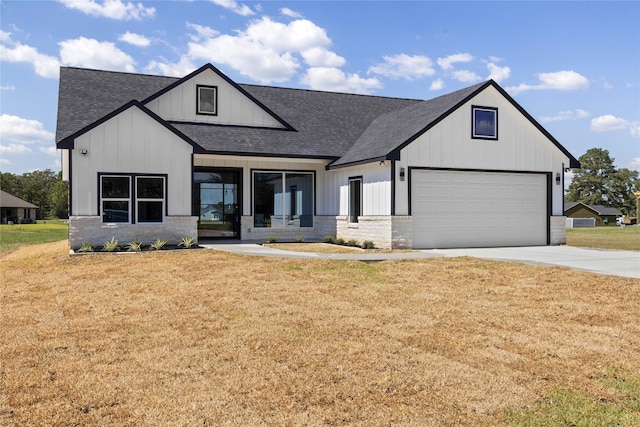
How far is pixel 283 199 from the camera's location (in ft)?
69.5

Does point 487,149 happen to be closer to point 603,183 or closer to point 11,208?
point 11,208

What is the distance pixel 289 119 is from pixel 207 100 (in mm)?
3684

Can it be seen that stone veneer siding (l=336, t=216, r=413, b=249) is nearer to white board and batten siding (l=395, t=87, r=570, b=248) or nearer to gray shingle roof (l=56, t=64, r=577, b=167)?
white board and batten siding (l=395, t=87, r=570, b=248)

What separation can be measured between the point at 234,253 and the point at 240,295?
19.3 feet

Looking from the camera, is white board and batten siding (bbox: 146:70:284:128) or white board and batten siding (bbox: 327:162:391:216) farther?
white board and batten siding (bbox: 146:70:284:128)

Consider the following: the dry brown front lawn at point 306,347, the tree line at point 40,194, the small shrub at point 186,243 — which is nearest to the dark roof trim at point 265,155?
the small shrub at point 186,243

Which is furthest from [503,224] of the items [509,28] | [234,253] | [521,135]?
[234,253]

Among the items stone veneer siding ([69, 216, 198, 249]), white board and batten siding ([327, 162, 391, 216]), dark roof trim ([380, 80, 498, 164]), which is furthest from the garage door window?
stone veneer siding ([69, 216, 198, 249])

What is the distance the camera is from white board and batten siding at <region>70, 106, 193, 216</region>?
16234 mm

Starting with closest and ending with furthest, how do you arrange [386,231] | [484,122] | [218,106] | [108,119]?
[108,119], [386,231], [484,122], [218,106]

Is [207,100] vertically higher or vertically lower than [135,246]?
higher

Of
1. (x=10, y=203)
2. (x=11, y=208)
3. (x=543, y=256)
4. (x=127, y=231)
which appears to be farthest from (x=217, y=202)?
(x=11, y=208)

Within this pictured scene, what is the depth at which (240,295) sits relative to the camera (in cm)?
920

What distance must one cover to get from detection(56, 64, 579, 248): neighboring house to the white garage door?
0.04 meters
